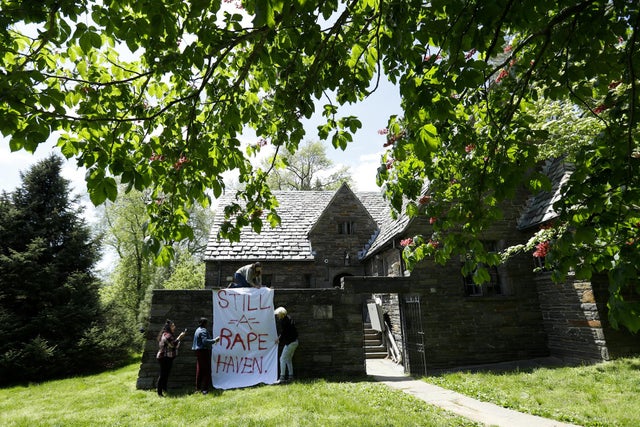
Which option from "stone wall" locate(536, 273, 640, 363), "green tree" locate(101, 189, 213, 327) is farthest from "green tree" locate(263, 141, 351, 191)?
"stone wall" locate(536, 273, 640, 363)

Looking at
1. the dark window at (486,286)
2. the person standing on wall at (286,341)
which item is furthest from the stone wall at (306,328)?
the dark window at (486,286)

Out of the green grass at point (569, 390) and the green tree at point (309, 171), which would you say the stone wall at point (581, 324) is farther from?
the green tree at point (309, 171)

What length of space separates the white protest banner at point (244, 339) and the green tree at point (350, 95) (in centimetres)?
610

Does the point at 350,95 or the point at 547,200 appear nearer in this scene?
the point at 350,95

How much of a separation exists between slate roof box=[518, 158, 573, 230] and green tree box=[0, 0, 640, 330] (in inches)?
307

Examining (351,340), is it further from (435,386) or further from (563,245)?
(563,245)

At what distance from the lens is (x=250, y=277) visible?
35.3ft

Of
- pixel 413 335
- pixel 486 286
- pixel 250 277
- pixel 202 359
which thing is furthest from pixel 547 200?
pixel 202 359

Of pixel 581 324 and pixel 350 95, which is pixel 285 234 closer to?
pixel 581 324

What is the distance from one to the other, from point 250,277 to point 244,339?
5.72ft

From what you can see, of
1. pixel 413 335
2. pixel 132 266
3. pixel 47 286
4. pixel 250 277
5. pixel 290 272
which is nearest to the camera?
pixel 250 277

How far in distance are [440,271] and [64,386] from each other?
12.6 metres

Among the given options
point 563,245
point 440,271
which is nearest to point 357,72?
point 563,245

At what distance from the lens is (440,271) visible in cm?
1227
